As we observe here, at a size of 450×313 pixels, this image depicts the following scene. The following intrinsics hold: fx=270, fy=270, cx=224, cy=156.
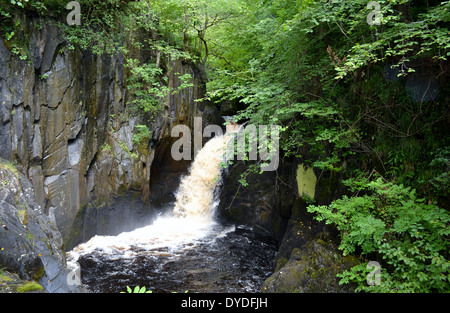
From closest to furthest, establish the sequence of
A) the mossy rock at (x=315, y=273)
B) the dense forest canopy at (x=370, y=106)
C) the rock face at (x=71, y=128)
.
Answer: the dense forest canopy at (x=370, y=106) < the mossy rock at (x=315, y=273) < the rock face at (x=71, y=128)

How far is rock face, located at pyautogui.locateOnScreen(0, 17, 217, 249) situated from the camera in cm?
655

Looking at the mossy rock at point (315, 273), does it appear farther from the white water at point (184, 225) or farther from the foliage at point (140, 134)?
the foliage at point (140, 134)

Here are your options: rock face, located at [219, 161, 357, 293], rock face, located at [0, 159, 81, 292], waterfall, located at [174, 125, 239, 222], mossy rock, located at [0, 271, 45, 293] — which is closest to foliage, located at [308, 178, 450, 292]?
rock face, located at [219, 161, 357, 293]

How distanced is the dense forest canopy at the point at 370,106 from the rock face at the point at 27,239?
3309 mm

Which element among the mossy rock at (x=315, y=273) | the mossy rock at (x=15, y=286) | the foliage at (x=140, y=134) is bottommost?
the mossy rock at (x=315, y=273)

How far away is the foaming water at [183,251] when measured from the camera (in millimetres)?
6605

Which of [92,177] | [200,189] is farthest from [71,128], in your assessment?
[200,189]

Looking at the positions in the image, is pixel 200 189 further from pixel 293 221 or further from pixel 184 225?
pixel 293 221

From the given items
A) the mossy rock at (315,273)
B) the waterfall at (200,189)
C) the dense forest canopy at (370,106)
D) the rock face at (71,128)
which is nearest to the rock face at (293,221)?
the mossy rock at (315,273)

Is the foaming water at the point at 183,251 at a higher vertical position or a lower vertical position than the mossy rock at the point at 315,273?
lower

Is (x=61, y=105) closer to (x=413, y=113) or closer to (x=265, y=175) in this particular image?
(x=265, y=175)

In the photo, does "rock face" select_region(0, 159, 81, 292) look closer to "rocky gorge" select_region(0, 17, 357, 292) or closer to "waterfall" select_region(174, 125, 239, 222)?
"rocky gorge" select_region(0, 17, 357, 292)

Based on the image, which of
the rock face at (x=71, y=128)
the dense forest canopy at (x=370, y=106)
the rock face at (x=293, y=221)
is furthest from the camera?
the rock face at (x=71, y=128)

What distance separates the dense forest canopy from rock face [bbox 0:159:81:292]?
3.31 m
